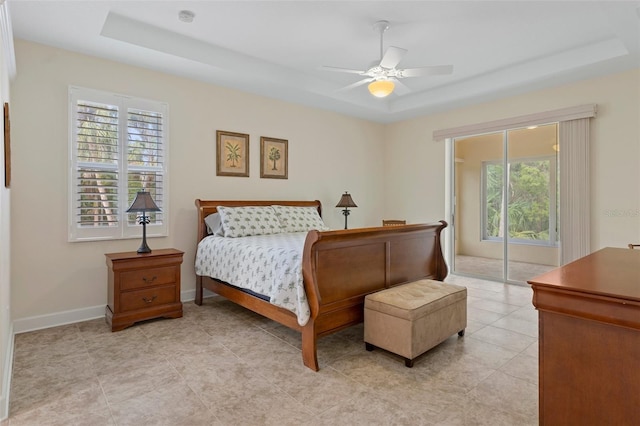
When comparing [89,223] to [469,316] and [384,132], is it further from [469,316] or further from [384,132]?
[384,132]

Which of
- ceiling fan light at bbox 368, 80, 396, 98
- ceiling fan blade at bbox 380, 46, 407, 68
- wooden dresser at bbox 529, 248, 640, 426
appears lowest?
wooden dresser at bbox 529, 248, 640, 426

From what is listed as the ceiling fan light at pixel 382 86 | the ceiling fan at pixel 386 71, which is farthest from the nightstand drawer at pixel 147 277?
the ceiling fan light at pixel 382 86

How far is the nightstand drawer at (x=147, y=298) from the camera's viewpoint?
322 cm

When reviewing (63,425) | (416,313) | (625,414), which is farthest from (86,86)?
(625,414)

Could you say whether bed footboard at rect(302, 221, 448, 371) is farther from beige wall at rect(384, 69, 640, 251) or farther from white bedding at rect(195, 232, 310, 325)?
beige wall at rect(384, 69, 640, 251)

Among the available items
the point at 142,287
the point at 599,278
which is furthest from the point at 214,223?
the point at 599,278

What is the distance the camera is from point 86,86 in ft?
11.4

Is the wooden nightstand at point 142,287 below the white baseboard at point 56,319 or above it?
above

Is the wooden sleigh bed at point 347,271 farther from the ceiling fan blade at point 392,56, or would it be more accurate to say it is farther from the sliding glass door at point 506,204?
the sliding glass door at point 506,204

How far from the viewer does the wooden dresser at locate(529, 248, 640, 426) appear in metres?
1.02

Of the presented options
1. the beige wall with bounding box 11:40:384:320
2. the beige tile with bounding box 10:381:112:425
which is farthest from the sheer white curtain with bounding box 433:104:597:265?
the beige tile with bounding box 10:381:112:425

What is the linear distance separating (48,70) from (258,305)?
295cm

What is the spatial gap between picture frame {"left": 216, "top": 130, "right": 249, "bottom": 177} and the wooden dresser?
12.7 feet

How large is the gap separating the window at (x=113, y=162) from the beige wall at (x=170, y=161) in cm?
9
